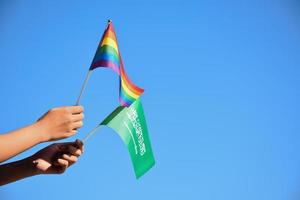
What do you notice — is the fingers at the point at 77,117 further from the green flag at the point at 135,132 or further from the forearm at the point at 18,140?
the green flag at the point at 135,132

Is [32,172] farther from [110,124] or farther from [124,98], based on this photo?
[124,98]

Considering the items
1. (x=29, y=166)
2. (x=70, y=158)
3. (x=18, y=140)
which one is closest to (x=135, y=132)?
(x=70, y=158)

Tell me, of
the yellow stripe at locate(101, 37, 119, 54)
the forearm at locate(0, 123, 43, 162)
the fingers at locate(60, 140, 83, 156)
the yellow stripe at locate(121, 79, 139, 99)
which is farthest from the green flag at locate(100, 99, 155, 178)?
the forearm at locate(0, 123, 43, 162)

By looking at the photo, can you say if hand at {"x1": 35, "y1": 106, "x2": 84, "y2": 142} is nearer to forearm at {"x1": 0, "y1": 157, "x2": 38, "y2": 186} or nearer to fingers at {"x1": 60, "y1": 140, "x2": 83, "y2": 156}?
fingers at {"x1": 60, "y1": 140, "x2": 83, "y2": 156}

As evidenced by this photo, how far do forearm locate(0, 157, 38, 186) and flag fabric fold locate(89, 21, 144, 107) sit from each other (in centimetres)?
74

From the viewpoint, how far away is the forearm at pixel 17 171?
105 inches

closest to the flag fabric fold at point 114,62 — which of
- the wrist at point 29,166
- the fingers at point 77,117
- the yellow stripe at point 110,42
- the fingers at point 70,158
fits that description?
the yellow stripe at point 110,42

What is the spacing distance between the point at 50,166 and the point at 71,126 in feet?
1.26

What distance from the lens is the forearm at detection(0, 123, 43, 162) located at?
215 centimetres

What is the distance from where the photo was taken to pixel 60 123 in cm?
238

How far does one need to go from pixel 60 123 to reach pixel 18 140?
0.27 metres

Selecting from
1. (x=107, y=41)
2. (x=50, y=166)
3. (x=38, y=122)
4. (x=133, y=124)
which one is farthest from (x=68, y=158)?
(x=107, y=41)

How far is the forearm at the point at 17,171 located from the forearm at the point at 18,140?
0.46m

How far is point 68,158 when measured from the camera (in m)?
2.60
